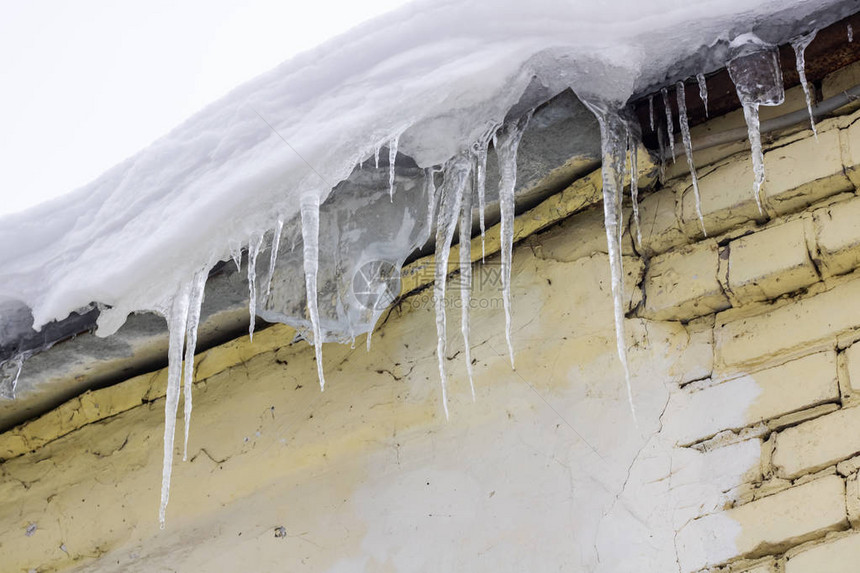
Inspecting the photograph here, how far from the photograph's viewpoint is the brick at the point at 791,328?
1851 millimetres

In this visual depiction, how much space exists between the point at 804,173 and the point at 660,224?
1.12 ft

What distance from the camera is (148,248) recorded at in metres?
1.90

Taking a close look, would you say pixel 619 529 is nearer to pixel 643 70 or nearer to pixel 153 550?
pixel 643 70

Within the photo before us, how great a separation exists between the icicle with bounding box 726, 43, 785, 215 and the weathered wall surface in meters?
0.17

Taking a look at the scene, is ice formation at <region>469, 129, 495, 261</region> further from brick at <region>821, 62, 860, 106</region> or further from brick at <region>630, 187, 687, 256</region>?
brick at <region>821, 62, 860, 106</region>

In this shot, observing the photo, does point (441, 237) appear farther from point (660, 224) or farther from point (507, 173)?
point (660, 224)

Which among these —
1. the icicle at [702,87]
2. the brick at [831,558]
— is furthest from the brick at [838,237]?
the brick at [831,558]

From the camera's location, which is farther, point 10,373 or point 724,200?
point 10,373

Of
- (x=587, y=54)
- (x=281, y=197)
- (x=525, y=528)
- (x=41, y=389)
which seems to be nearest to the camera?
(x=587, y=54)

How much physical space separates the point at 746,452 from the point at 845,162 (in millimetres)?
650

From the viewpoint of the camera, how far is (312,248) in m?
1.93

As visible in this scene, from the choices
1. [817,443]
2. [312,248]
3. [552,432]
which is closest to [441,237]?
[312,248]

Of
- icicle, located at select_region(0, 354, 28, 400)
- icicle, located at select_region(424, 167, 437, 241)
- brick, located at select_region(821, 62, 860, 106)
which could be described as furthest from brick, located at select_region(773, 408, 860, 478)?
icicle, located at select_region(0, 354, 28, 400)

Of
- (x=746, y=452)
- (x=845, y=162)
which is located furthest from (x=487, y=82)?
(x=746, y=452)
